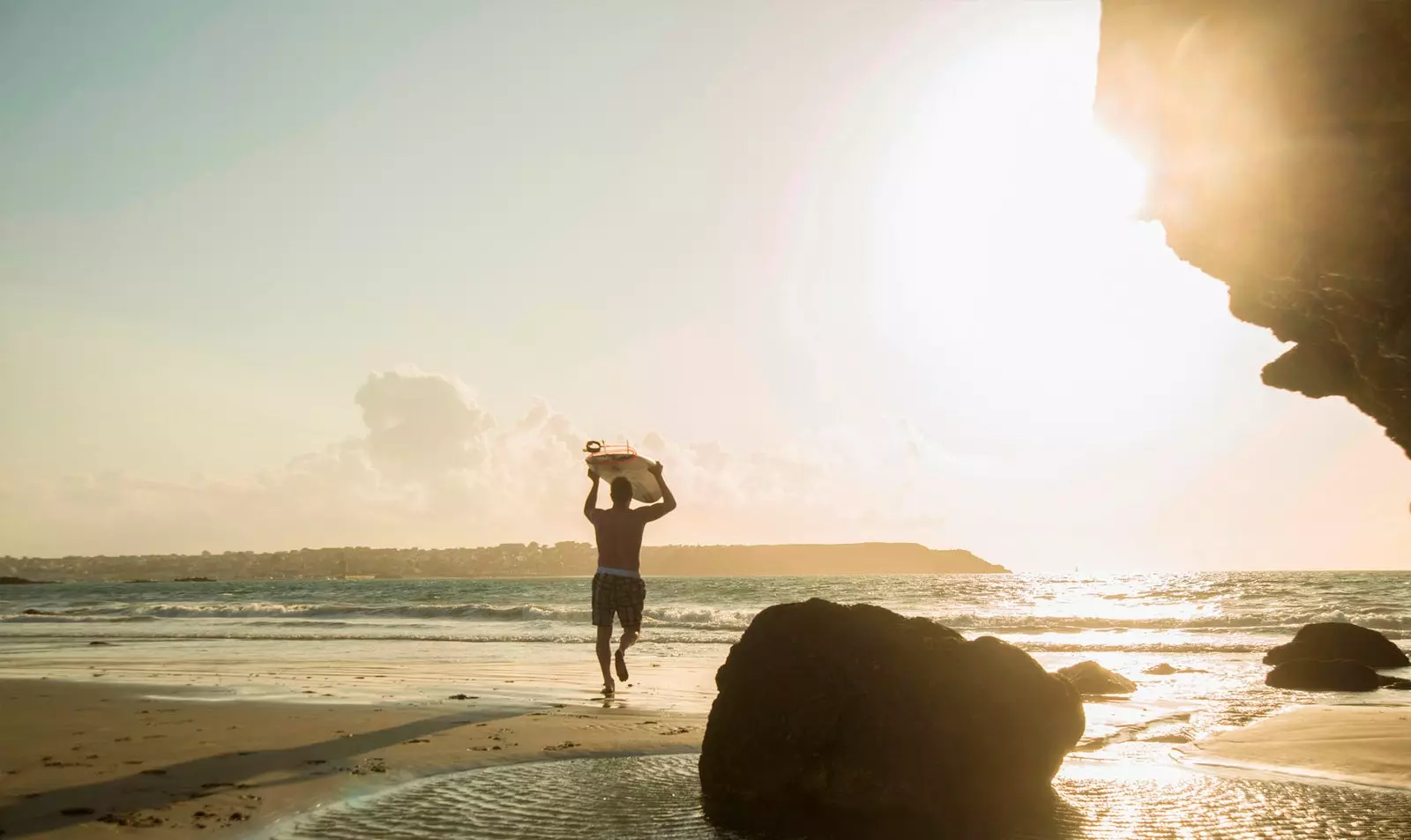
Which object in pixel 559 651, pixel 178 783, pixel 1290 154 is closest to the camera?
pixel 178 783

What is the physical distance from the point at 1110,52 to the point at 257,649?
1578 cm

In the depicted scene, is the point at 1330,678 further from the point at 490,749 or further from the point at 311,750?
the point at 311,750

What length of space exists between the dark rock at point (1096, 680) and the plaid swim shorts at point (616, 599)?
16.1 ft

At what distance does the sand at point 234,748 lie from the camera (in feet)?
14.0

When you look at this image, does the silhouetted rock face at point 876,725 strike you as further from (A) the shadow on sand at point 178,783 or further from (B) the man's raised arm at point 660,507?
(B) the man's raised arm at point 660,507

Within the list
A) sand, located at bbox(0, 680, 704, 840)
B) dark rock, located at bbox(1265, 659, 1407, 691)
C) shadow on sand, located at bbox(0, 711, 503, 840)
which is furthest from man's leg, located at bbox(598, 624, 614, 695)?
dark rock, located at bbox(1265, 659, 1407, 691)

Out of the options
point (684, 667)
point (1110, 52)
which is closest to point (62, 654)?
point (684, 667)

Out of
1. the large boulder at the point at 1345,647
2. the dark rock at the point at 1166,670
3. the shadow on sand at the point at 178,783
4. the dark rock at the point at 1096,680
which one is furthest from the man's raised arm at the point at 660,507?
the large boulder at the point at 1345,647

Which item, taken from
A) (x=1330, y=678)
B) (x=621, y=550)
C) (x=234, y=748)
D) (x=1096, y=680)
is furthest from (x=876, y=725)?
(x=1330, y=678)

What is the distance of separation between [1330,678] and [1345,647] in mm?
3197

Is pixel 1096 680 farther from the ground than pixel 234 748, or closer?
closer

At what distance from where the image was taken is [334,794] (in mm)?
4691

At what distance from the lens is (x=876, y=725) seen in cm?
463

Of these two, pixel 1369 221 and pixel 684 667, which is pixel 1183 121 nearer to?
pixel 1369 221
